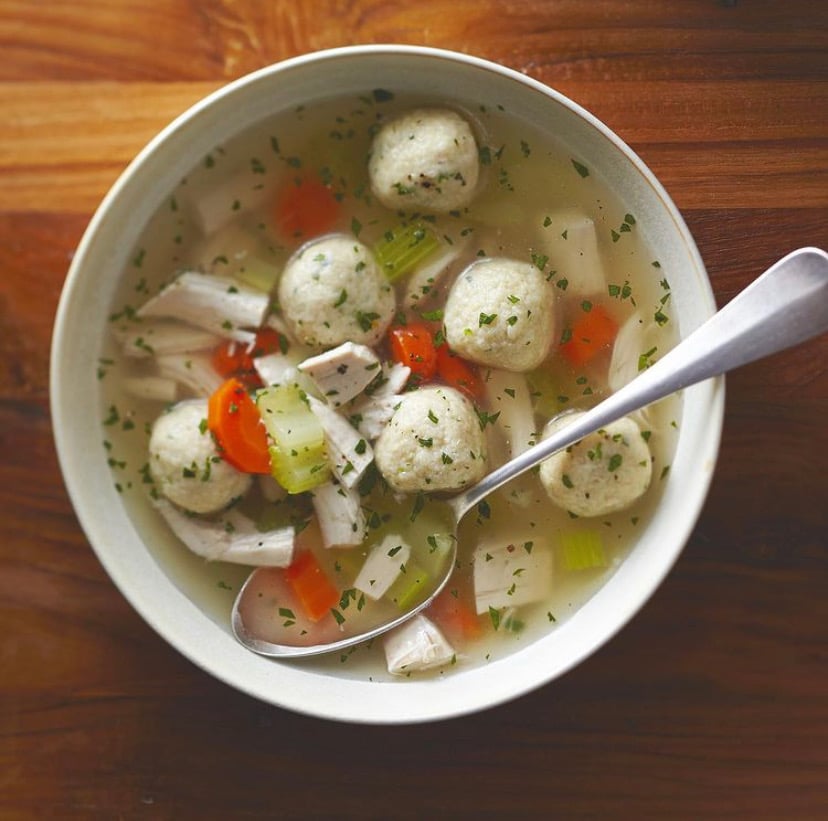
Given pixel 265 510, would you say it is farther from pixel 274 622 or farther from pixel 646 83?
pixel 646 83

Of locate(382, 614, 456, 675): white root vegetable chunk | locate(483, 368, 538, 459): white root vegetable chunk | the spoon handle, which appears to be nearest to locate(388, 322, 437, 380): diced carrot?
locate(483, 368, 538, 459): white root vegetable chunk

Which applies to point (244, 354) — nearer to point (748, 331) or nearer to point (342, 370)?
point (342, 370)

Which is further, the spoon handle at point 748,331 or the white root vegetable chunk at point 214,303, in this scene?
the white root vegetable chunk at point 214,303

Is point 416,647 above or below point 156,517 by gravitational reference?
below

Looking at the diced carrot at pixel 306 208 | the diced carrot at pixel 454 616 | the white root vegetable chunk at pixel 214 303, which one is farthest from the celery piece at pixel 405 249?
the diced carrot at pixel 454 616

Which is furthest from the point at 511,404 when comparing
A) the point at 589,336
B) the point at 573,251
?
the point at 573,251

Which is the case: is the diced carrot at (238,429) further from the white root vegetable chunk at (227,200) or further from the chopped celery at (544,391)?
the chopped celery at (544,391)
